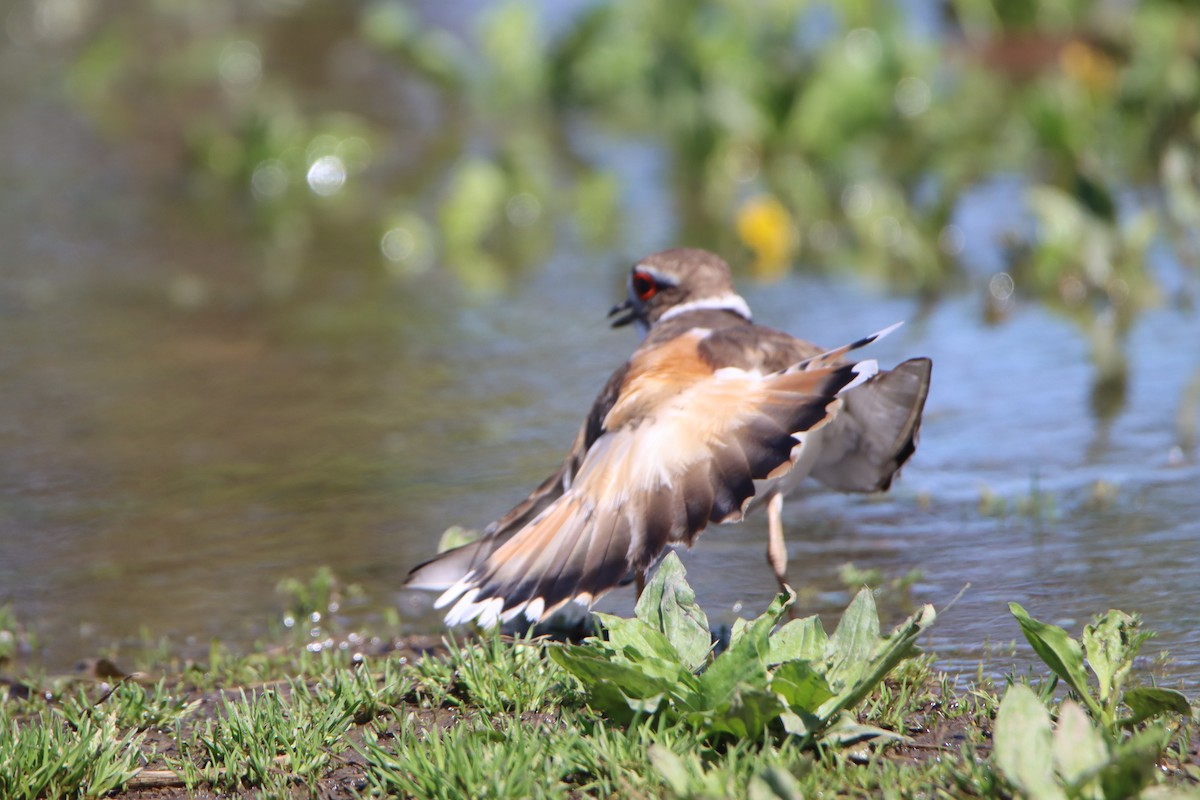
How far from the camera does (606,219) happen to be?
8039 mm

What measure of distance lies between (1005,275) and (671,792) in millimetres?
4648

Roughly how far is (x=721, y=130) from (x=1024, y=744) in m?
6.16

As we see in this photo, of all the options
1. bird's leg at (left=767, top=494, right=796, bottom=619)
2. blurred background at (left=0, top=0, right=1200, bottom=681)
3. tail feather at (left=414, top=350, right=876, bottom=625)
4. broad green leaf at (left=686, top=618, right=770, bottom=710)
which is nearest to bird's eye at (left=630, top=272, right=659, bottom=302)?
blurred background at (left=0, top=0, right=1200, bottom=681)

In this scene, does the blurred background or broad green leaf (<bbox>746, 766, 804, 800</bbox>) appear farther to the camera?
the blurred background

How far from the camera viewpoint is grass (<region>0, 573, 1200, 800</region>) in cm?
266

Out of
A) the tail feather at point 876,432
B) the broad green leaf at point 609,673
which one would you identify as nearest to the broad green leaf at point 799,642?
the broad green leaf at point 609,673

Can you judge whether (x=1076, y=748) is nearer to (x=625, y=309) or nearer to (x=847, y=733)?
(x=847, y=733)

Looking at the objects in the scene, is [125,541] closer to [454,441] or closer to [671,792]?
[454,441]

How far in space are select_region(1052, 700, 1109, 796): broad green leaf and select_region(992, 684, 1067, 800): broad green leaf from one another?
1.3 inches

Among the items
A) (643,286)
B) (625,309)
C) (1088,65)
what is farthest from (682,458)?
(1088,65)

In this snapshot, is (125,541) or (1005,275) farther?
(1005,275)

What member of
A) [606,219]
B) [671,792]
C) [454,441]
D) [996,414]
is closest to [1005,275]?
[996,414]

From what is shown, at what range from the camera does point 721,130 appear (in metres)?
8.39

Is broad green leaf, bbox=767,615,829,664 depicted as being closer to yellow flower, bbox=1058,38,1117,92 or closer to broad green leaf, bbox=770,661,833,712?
broad green leaf, bbox=770,661,833,712
